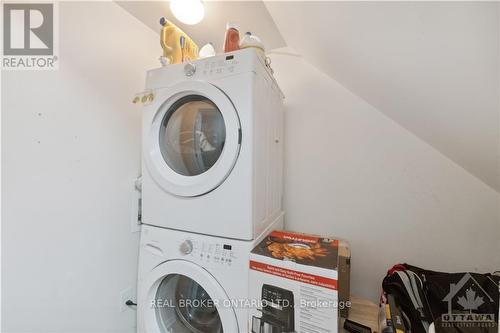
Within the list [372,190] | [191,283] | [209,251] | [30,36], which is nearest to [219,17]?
[30,36]

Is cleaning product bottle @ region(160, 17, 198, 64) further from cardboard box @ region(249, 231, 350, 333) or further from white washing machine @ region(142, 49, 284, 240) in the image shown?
cardboard box @ region(249, 231, 350, 333)

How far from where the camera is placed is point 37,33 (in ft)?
3.01

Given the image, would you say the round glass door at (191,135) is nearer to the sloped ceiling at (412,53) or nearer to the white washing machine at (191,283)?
the white washing machine at (191,283)

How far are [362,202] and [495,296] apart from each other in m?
0.65

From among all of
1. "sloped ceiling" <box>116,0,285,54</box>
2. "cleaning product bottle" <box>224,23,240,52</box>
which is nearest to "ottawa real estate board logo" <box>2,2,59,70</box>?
"sloped ceiling" <box>116,0,285,54</box>

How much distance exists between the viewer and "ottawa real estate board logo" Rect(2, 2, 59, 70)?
2.73ft

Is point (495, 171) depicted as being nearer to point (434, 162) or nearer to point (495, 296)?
point (434, 162)

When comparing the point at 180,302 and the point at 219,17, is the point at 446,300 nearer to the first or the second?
the point at 180,302

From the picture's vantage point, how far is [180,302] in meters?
1.10

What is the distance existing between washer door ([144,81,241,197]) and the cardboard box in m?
0.40

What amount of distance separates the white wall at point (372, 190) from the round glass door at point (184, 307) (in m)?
0.77

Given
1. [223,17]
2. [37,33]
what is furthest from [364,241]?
[37,33]

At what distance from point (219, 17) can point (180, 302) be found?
1737 millimetres

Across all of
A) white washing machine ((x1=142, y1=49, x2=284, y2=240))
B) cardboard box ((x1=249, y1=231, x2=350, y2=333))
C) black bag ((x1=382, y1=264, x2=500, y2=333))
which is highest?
white washing machine ((x1=142, y1=49, x2=284, y2=240))
